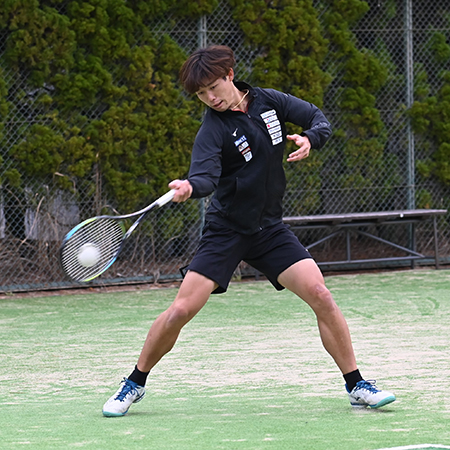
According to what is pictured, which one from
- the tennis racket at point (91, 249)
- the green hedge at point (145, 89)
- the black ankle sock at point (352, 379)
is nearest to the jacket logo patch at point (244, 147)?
the tennis racket at point (91, 249)

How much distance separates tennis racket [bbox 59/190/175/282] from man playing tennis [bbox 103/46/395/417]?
391 millimetres

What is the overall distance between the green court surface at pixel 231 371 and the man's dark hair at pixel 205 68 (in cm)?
161

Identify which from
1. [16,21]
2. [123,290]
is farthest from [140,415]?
[16,21]

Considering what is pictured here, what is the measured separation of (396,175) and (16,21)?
15.9 feet

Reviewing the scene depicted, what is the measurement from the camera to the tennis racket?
4.33 metres

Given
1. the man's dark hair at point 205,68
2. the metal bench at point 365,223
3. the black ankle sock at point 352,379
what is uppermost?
the man's dark hair at point 205,68

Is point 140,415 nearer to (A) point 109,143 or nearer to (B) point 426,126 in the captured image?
(A) point 109,143

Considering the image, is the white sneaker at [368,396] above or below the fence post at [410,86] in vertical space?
below

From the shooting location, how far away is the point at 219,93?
4391 millimetres

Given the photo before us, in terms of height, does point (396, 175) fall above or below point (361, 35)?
below

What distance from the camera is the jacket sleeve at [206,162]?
13.6 feet

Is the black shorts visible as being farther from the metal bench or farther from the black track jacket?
the metal bench

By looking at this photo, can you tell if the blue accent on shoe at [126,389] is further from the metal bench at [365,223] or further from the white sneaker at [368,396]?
the metal bench at [365,223]

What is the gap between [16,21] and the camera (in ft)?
30.0
